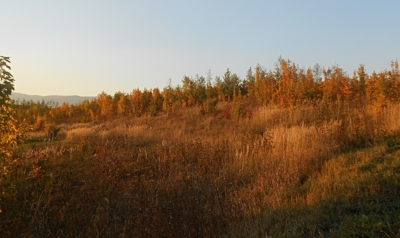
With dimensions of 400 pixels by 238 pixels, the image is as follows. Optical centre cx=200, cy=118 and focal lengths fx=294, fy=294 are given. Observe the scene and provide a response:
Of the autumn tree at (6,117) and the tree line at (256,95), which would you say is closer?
the autumn tree at (6,117)

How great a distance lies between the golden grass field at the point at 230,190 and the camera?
3607 millimetres

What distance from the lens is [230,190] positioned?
16.0 ft

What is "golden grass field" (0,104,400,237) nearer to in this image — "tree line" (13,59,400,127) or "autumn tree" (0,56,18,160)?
"autumn tree" (0,56,18,160)

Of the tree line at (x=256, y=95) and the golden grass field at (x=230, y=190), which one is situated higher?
the tree line at (x=256, y=95)

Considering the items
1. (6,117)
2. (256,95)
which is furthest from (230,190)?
(256,95)

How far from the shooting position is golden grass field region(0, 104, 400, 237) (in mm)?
3607

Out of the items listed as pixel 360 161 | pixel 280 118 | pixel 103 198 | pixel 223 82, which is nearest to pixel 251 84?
pixel 223 82

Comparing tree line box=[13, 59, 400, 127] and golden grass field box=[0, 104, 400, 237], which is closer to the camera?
golden grass field box=[0, 104, 400, 237]

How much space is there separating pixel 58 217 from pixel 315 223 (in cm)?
346

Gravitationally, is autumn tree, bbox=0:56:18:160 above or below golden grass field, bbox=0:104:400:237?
above

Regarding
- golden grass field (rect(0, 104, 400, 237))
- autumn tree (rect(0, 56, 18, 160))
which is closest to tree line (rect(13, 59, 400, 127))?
golden grass field (rect(0, 104, 400, 237))

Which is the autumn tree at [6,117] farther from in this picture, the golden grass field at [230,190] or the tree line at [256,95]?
the tree line at [256,95]

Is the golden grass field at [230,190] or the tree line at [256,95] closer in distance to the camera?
the golden grass field at [230,190]

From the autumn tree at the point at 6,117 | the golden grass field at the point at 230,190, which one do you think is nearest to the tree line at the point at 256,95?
the golden grass field at the point at 230,190
